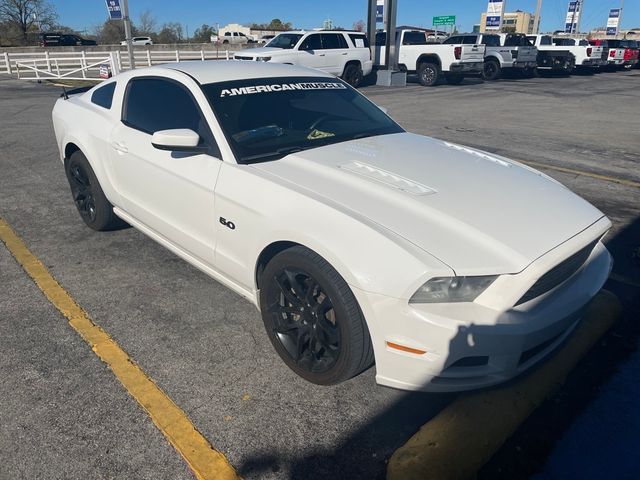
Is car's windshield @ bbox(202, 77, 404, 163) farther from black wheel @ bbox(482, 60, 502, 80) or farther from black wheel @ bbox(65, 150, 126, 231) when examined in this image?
black wheel @ bbox(482, 60, 502, 80)

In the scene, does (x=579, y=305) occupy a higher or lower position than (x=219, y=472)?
higher

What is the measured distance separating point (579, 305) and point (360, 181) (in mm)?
1287

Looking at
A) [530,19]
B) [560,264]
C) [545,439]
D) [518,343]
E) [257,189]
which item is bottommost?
[545,439]

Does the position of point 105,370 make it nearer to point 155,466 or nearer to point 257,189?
point 155,466

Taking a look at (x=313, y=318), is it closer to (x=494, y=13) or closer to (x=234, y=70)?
(x=234, y=70)

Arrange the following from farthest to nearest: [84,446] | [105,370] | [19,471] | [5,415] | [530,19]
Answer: [530,19]
[105,370]
[5,415]
[84,446]
[19,471]

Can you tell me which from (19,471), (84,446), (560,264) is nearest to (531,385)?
(560,264)

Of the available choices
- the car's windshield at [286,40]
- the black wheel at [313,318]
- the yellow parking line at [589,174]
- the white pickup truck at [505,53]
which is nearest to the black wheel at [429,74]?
the white pickup truck at [505,53]

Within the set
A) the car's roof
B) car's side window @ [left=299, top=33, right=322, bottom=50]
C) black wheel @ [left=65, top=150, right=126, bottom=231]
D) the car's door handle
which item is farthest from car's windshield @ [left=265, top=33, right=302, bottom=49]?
the car's door handle

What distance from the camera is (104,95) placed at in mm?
4445

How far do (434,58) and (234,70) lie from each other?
1799 centimetres

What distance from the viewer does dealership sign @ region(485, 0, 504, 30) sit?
1812 inches

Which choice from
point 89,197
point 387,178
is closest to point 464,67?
point 89,197

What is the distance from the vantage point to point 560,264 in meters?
2.38
